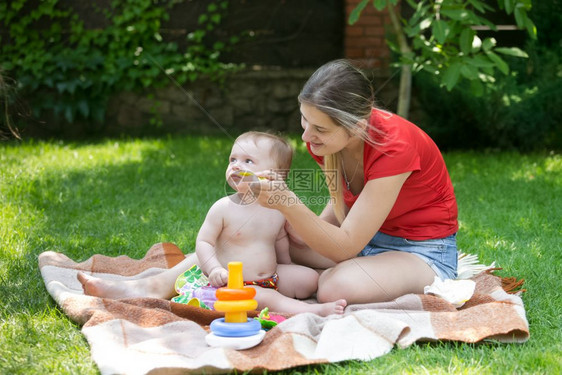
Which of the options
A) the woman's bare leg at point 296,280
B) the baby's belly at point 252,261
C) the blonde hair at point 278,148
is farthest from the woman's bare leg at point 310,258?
the blonde hair at point 278,148

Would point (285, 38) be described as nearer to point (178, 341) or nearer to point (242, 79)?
point (242, 79)

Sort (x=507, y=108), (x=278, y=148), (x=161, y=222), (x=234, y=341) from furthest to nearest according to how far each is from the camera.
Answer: (x=507, y=108) < (x=161, y=222) < (x=278, y=148) < (x=234, y=341)

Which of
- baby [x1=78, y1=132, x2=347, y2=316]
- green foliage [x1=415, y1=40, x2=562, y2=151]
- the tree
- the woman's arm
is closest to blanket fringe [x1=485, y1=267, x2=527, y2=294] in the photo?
the woman's arm

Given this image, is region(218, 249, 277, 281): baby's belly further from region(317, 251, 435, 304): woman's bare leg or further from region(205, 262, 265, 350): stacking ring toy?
region(205, 262, 265, 350): stacking ring toy

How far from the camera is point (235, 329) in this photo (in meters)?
2.04

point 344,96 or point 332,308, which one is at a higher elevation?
point 344,96

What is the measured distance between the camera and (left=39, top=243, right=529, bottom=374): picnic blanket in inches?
76.3

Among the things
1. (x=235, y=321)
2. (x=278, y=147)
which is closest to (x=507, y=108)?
(x=278, y=147)

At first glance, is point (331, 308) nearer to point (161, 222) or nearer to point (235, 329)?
point (235, 329)

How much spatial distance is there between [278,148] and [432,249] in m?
0.70

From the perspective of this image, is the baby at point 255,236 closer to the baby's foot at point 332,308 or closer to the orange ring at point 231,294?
the baby's foot at point 332,308

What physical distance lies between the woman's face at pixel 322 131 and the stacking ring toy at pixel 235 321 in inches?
23.0

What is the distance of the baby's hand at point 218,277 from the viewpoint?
7.72ft

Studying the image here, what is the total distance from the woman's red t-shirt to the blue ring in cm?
71
